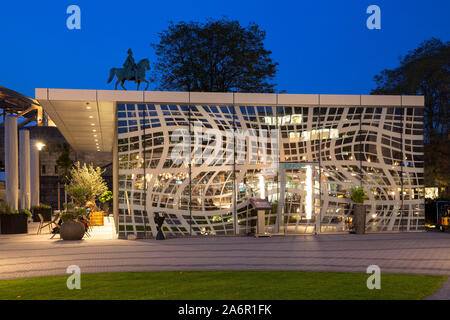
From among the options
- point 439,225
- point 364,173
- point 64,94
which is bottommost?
point 439,225

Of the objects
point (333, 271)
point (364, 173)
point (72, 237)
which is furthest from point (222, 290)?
point (364, 173)

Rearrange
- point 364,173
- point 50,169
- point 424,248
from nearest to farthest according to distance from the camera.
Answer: point 424,248, point 364,173, point 50,169

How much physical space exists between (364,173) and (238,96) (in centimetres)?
511

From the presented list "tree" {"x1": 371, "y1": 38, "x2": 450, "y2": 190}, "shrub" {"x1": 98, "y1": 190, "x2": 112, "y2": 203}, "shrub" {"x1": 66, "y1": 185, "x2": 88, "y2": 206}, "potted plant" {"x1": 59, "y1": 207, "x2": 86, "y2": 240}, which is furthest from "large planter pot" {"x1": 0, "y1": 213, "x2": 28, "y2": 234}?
"tree" {"x1": 371, "y1": 38, "x2": 450, "y2": 190}

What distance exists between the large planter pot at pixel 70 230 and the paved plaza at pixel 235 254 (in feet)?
1.17

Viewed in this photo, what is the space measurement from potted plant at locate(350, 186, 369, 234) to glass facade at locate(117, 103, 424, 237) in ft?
0.90

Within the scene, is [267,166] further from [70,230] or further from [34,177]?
[34,177]

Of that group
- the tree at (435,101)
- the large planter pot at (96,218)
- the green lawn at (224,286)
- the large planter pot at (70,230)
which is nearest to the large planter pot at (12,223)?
the large planter pot at (70,230)

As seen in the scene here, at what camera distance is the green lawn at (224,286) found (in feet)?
23.4

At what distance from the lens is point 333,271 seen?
9195mm

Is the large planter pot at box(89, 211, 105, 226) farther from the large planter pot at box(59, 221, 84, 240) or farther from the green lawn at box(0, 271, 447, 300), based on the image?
the green lawn at box(0, 271, 447, 300)

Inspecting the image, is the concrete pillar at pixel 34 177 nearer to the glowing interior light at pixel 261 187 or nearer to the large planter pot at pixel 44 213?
the large planter pot at pixel 44 213

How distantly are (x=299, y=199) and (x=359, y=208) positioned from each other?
2066 millimetres
